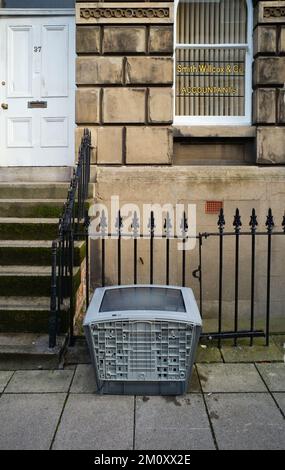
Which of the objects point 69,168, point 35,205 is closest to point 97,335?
point 35,205

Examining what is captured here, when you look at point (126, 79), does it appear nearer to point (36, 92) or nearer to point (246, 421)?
point (36, 92)

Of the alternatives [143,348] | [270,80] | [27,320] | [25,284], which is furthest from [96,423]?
[270,80]

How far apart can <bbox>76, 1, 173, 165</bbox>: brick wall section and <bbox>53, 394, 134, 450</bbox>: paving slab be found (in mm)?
3939

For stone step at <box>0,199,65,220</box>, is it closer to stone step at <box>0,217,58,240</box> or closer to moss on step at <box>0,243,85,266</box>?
stone step at <box>0,217,58,240</box>

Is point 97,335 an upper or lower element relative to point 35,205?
lower

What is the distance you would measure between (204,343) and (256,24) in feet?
15.5

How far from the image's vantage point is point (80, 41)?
6.68 metres

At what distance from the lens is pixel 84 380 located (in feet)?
13.2

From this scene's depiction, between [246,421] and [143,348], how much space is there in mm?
927

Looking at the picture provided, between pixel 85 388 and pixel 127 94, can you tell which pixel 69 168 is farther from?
pixel 85 388

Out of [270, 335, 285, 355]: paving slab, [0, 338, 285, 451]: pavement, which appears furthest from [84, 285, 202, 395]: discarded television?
[270, 335, 285, 355]: paving slab

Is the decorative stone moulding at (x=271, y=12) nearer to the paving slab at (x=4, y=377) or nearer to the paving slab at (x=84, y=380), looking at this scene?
the paving slab at (x=84, y=380)

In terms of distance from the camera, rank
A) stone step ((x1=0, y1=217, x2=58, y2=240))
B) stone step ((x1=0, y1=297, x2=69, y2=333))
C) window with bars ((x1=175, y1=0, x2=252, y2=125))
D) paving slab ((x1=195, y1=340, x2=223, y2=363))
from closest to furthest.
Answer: paving slab ((x1=195, y1=340, x2=223, y2=363)) → stone step ((x1=0, y1=297, x2=69, y2=333)) → stone step ((x1=0, y1=217, x2=58, y2=240)) → window with bars ((x1=175, y1=0, x2=252, y2=125))

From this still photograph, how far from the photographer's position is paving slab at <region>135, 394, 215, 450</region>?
306 cm
